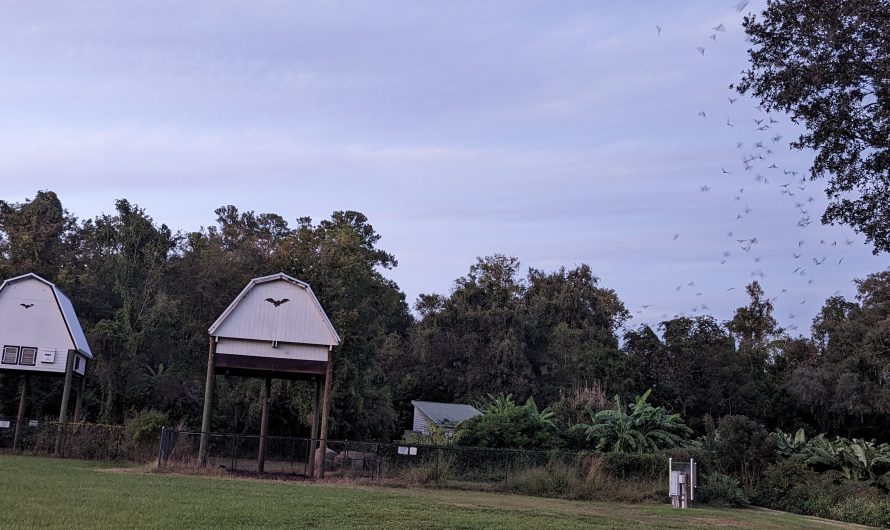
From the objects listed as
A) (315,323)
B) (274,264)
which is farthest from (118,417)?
(315,323)

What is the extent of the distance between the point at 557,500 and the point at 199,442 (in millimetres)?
12846

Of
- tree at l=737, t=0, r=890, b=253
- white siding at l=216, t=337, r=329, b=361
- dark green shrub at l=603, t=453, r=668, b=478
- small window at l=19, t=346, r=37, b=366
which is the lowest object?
dark green shrub at l=603, t=453, r=668, b=478

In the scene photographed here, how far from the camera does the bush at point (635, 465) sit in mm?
28281

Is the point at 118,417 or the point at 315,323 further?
the point at 118,417

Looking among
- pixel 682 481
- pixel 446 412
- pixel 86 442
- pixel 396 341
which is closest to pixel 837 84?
pixel 682 481

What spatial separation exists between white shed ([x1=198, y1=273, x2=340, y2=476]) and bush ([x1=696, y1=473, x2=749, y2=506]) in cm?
1317

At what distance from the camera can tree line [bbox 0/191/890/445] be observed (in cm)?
4216

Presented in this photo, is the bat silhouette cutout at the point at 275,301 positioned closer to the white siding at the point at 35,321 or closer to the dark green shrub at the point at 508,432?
the dark green shrub at the point at 508,432

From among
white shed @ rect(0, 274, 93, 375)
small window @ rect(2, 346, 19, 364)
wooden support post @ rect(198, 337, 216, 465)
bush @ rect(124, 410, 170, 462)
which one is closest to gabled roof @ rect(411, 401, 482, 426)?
bush @ rect(124, 410, 170, 462)

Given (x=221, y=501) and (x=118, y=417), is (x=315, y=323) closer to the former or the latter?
(x=221, y=501)

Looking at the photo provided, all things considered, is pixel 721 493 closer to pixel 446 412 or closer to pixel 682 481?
pixel 682 481

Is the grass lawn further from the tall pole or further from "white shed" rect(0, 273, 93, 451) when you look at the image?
"white shed" rect(0, 273, 93, 451)

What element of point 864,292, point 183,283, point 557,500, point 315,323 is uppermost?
point 864,292

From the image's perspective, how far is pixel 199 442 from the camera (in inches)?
1089
